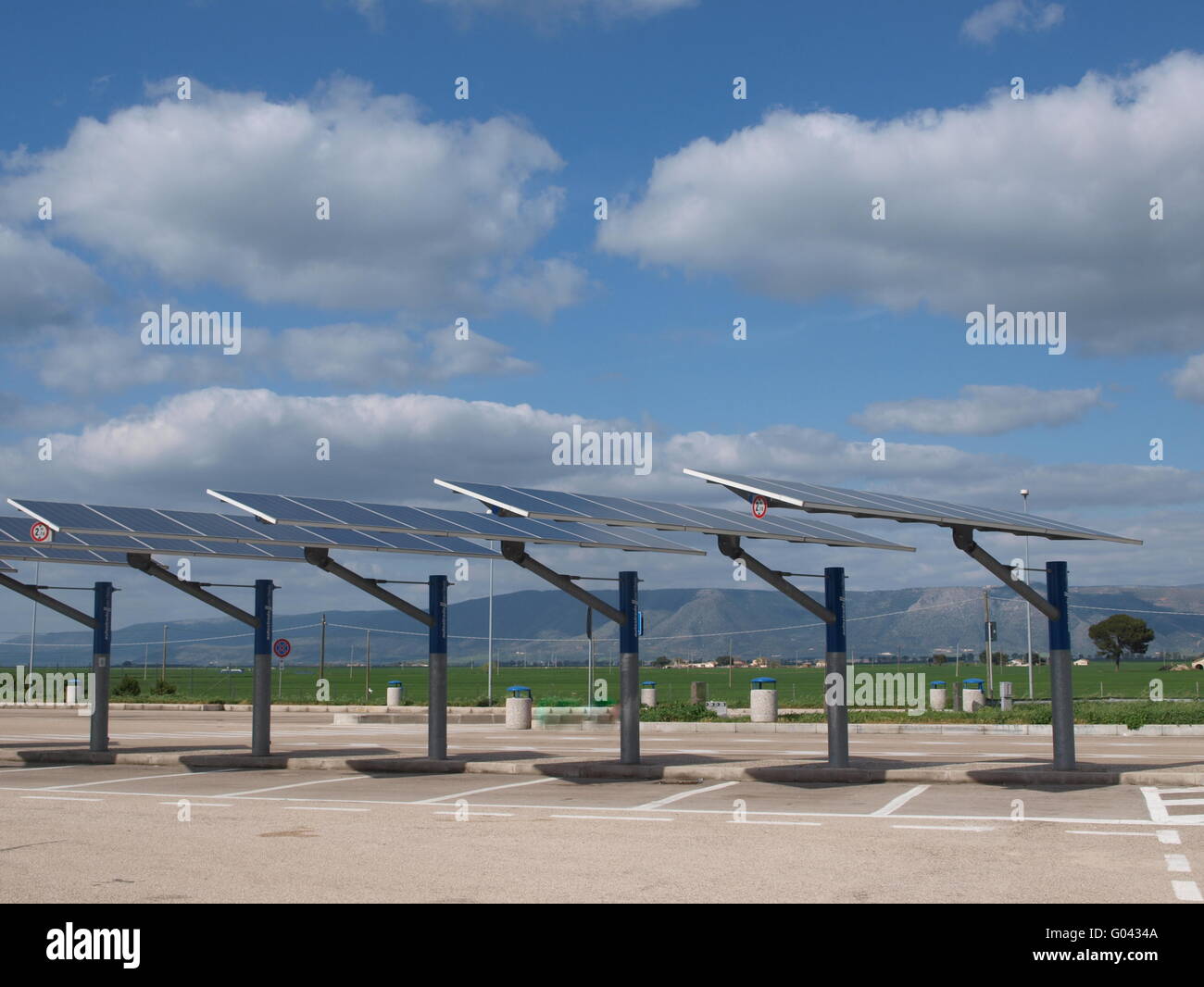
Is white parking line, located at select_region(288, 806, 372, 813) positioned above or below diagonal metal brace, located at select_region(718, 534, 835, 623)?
below

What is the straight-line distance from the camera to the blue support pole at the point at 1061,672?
17672mm

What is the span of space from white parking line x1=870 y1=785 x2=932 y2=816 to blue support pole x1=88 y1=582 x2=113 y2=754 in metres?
15.2

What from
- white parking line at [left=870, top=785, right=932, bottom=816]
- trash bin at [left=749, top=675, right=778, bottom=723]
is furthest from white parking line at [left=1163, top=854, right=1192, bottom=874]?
trash bin at [left=749, top=675, right=778, bottom=723]

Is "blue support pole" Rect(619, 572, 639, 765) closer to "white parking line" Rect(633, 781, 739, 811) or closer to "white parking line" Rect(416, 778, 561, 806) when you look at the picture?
"white parking line" Rect(416, 778, 561, 806)

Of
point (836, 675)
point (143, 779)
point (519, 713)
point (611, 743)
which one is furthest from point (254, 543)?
point (519, 713)

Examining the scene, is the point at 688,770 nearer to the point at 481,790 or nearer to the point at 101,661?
the point at 481,790

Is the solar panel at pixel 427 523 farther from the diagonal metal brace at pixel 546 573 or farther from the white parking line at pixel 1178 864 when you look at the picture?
the white parking line at pixel 1178 864

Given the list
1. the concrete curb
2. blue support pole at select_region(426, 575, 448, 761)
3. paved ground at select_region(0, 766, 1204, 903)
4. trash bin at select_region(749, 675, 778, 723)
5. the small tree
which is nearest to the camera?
paved ground at select_region(0, 766, 1204, 903)

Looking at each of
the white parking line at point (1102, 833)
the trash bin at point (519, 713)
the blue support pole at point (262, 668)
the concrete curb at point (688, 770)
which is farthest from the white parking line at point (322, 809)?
the trash bin at point (519, 713)

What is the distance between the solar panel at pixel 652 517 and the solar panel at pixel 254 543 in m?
2.42

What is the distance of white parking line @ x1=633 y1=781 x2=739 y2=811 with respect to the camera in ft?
51.5
